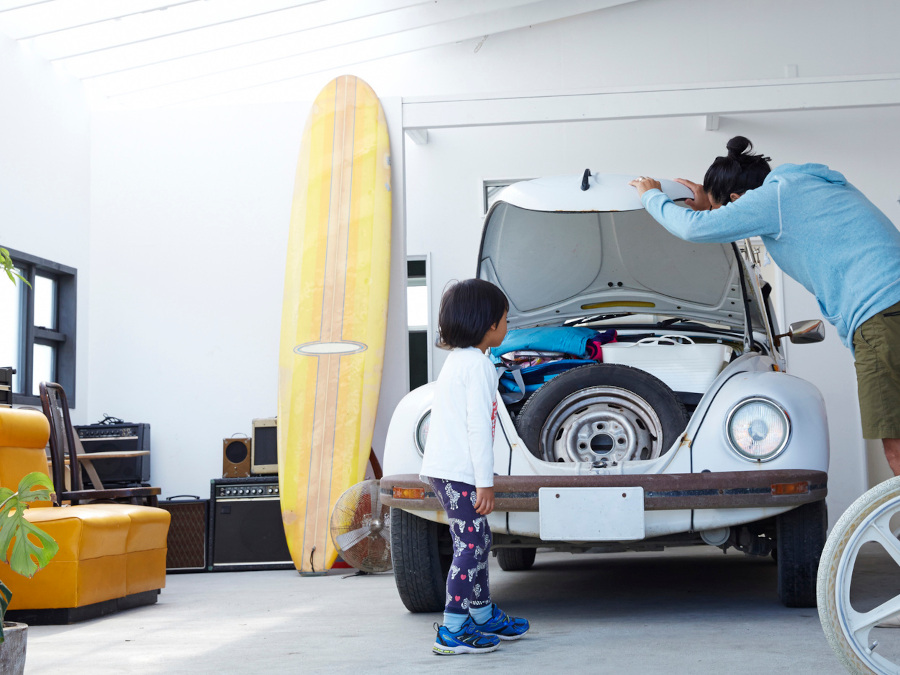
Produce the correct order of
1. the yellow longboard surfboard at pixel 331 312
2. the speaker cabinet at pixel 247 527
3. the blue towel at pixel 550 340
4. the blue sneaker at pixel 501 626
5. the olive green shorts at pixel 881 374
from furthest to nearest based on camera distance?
1. the speaker cabinet at pixel 247 527
2. the yellow longboard surfboard at pixel 331 312
3. the blue towel at pixel 550 340
4. the blue sneaker at pixel 501 626
5. the olive green shorts at pixel 881 374

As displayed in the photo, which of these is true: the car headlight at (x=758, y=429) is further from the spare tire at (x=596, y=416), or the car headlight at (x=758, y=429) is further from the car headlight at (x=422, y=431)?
the car headlight at (x=422, y=431)

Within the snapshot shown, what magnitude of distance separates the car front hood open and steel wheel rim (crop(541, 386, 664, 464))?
112cm

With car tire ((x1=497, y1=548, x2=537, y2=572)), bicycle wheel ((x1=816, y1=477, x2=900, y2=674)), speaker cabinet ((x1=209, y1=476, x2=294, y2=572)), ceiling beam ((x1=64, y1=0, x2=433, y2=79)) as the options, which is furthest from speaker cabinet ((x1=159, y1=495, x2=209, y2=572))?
bicycle wheel ((x1=816, y1=477, x2=900, y2=674))

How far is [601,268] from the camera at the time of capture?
14.3ft

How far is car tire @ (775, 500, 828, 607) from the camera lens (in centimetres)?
308

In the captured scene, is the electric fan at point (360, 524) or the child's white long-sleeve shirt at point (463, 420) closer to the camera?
the child's white long-sleeve shirt at point (463, 420)

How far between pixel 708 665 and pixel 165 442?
596 centimetres

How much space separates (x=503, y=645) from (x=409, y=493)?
591 mm

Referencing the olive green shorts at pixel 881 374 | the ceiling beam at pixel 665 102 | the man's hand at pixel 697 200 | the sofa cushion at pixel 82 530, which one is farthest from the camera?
the ceiling beam at pixel 665 102

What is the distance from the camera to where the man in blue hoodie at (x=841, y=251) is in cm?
232

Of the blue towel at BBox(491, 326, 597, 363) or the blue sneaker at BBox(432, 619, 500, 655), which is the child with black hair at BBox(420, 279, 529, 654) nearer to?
the blue sneaker at BBox(432, 619, 500, 655)

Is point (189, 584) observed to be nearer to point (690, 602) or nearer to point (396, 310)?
point (396, 310)

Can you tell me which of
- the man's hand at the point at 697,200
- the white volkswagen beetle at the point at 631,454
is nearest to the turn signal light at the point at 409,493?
the white volkswagen beetle at the point at 631,454

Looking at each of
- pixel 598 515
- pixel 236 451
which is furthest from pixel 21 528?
pixel 236 451
